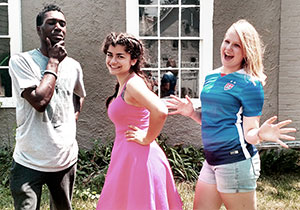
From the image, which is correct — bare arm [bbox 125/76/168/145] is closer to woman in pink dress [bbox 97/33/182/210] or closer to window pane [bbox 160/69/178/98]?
woman in pink dress [bbox 97/33/182/210]

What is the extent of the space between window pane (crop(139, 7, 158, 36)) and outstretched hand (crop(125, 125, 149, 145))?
10.9 ft

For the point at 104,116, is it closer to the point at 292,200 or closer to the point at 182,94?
the point at 182,94

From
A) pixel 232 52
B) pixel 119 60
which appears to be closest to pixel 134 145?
pixel 119 60

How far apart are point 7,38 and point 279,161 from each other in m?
4.71

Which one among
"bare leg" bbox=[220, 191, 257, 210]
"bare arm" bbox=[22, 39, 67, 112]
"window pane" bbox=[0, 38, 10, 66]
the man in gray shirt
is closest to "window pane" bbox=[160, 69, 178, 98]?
"window pane" bbox=[0, 38, 10, 66]

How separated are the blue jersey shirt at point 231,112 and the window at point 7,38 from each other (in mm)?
3855

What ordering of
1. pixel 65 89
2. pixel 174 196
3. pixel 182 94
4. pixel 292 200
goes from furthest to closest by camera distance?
pixel 182 94 → pixel 292 200 → pixel 65 89 → pixel 174 196

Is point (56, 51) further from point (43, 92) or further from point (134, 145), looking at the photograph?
point (134, 145)

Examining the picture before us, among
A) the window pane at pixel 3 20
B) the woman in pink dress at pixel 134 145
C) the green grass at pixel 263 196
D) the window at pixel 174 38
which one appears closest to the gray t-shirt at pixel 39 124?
the woman in pink dress at pixel 134 145

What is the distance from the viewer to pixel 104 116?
5434 millimetres

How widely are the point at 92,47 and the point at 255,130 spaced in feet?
12.0

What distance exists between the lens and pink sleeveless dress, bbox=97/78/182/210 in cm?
226

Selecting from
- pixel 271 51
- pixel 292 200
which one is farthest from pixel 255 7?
pixel 292 200

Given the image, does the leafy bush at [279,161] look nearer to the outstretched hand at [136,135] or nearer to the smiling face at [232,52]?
the smiling face at [232,52]
